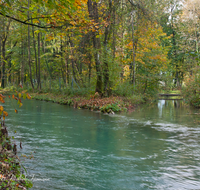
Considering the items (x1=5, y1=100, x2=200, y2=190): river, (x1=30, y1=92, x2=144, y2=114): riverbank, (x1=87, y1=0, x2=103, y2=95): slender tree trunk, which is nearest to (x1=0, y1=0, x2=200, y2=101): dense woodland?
(x1=87, y1=0, x2=103, y2=95): slender tree trunk

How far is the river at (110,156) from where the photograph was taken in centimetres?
480

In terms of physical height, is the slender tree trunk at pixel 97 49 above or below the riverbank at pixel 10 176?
above

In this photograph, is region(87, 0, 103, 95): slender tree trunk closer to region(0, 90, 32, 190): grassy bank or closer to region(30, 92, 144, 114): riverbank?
region(30, 92, 144, 114): riverbank

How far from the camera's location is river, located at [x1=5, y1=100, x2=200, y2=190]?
4.80 metres

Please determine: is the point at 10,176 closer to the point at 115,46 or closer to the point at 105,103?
the point at 105,103

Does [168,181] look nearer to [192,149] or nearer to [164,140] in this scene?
[192,149]

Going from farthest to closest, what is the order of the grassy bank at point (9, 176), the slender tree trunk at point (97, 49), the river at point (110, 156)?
the slender tree trunk at point (97, 49), the river at point (110, 156), the grassy bank at point (9, 176)

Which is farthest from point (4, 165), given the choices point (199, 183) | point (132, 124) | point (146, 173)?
point (132, 124)

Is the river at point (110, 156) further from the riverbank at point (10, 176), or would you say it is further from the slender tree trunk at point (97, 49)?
the slender tree trunk at point (97, 49)

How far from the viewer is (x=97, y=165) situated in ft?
18.7

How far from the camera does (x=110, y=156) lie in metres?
6.41

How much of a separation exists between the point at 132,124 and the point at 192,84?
9.53m

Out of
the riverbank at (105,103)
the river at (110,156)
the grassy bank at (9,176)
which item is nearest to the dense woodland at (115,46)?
the riverbank at (105,103)

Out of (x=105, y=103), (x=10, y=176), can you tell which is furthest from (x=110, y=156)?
(x=105, y=103)
